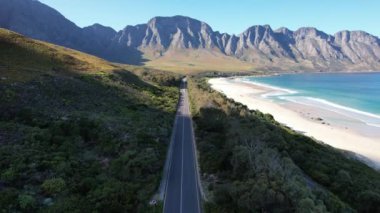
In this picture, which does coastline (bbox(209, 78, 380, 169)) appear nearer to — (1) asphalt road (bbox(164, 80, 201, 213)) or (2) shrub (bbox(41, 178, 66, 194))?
(1) asphalt road (bbox(164, 80, 201, 213))

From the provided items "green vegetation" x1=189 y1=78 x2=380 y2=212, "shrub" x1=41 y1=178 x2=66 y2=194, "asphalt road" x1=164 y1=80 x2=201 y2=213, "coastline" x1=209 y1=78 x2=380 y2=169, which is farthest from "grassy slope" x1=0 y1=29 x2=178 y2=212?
"coastline" x1=209 y1=78 x2=380 y2=169

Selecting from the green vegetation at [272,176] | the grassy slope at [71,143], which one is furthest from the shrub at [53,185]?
the green vegetation at [272,176]

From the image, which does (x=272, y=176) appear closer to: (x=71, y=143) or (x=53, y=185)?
(x=53, y=185)

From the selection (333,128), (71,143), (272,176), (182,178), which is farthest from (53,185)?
(333,128)

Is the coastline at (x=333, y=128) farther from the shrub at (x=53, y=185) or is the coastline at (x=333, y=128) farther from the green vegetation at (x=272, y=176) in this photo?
the shrub at (x=53, y=185)

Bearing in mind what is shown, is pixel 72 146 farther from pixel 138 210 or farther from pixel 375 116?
pixel 375 116

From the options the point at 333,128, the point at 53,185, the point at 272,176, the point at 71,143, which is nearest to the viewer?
the point at 53,185
